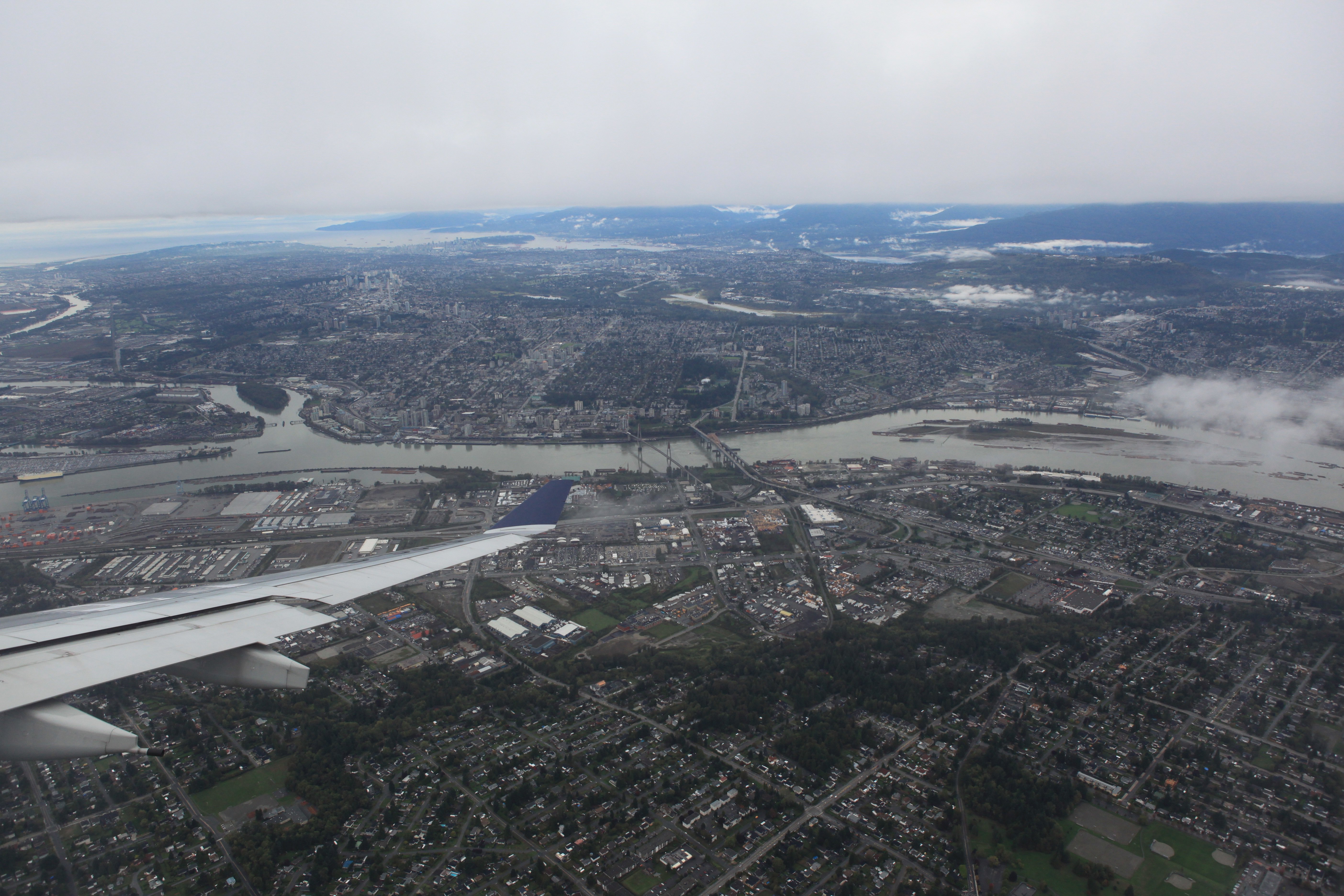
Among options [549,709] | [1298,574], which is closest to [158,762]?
[549,709]

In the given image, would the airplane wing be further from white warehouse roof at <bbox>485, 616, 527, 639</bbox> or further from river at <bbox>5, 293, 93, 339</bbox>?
river at <bbox>5, 293, 93, 339</bbox>

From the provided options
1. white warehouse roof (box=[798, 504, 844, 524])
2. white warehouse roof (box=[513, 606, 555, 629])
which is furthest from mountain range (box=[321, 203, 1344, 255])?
white warehouse roof (box=[513, 606, 555, 629])

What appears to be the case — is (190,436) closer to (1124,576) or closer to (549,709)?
(549,709)

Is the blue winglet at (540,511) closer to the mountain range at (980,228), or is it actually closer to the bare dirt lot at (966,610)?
the bare dirt lot at (966,610)

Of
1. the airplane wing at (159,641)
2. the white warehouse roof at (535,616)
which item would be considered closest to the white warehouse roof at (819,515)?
the white warehouse roof at (535,616)

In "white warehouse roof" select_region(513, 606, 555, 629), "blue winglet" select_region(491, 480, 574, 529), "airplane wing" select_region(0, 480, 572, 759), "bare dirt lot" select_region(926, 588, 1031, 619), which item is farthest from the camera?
"bare dirt lot" select_region(926, 588, 1031, 619)
